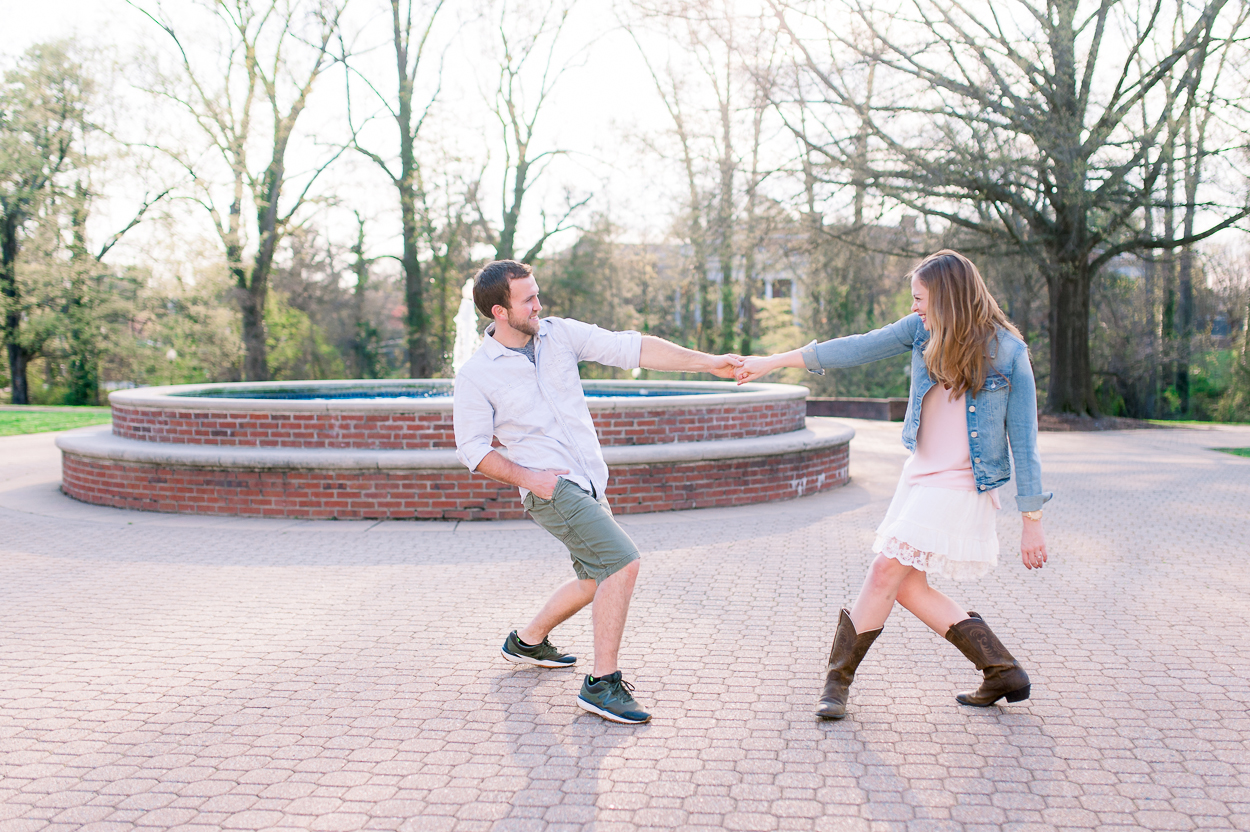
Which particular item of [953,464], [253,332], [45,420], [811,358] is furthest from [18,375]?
[953,464]

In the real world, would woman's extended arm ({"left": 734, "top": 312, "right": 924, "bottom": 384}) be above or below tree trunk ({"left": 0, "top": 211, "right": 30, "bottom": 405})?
below

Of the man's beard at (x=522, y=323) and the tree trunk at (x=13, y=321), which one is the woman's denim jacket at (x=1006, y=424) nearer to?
the man's beard at (x=522, y=323)

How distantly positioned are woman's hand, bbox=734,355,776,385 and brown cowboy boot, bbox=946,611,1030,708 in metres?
1.23

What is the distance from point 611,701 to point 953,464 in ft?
4.97

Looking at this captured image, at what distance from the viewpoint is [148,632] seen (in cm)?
453

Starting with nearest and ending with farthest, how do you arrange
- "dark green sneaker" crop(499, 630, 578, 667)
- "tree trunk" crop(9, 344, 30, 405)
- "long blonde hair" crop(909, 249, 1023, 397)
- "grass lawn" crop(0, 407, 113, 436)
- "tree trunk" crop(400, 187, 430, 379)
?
"long blonde hair" crop(909, 249, 1023, 397) < "dark green sneaker" crop(499, 630, 578, 667) < "grass lawn" crop(0, 407, 113, 436) < "tree trunk" crop(400, 187, 430, 379) < "tree trunk" crop(9, 344, 30, 405)

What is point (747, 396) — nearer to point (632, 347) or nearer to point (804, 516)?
point (804, 516)

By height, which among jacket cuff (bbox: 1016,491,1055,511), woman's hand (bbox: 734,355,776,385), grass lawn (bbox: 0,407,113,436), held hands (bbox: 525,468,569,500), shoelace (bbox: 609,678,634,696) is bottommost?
shoelace (bbox: 609,678,634,696)

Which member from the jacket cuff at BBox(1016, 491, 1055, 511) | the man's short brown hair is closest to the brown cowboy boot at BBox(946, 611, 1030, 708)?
the jacket cuff at BBox(1016, 491, 1055, 511)

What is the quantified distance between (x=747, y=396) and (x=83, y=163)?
86.7 ft

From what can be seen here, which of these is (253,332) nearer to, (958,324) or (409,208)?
(409,208)

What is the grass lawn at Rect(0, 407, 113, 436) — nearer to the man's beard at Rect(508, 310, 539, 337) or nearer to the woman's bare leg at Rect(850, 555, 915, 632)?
the man's beard at Rect(508, 310, 539, 337)

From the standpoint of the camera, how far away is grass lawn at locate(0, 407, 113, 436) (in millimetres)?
16531

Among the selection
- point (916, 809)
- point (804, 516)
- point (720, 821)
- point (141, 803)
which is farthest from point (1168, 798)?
point (804, 516)
